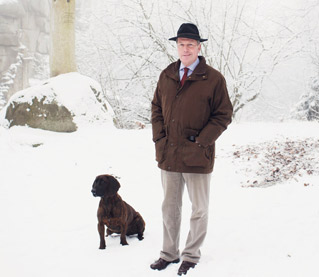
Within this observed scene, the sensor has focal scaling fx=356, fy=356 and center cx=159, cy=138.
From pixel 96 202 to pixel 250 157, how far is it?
3572 millimetres

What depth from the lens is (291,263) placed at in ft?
11.3

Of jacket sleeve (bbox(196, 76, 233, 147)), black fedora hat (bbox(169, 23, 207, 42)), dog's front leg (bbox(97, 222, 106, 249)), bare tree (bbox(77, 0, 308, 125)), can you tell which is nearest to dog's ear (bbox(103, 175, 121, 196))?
dog's front leg (bbox(97, 222, 106, 249))

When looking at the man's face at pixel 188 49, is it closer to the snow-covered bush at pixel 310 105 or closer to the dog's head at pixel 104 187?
the dog's head at pixel 104 187

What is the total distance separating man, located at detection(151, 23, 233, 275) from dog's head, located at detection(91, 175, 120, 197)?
63 cm

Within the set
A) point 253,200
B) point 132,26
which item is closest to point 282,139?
point 253,200

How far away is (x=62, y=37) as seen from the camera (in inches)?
413

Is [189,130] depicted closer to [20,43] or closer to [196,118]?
[196,118]

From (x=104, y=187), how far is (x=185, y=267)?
1.16 metres

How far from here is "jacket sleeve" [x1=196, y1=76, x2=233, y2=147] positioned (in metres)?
3.17

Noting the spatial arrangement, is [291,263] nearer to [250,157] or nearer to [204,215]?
[204,215]

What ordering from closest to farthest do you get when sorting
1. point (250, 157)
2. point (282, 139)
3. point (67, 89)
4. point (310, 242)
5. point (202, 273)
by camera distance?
point (202, 273) → point (310, 242) → point (250, 157) → point (282, 139) → point (67, 89)

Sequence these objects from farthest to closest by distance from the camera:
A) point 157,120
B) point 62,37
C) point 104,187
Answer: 1. point 62,37
2. point 104,187
3. point 157,120

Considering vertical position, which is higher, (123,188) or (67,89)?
(67,89)

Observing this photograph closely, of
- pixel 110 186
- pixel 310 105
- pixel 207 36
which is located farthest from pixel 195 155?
pixel 310 105
